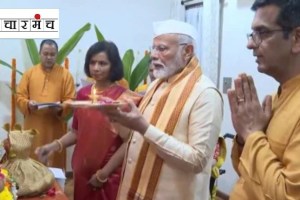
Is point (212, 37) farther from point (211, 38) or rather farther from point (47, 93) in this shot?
point (47, 93)

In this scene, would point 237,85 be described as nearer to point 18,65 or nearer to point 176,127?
point 176,127

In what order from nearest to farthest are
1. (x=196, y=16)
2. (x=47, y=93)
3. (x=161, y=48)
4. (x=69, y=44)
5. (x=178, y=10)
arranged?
(x=161, y=48)
(x=47, y=93)
(x=69, y=44)
(x=196, y=16)
(x=178, y=10)

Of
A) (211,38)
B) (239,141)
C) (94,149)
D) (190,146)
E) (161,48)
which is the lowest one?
(94,149)

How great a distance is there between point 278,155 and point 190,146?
1.91 ft

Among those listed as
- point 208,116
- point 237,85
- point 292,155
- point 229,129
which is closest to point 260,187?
point 292,155

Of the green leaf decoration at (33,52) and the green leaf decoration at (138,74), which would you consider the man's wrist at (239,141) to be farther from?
the green leaf decoration at (33,52)

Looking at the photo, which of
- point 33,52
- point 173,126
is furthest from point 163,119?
point 33,52

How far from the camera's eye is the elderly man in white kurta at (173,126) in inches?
57.5

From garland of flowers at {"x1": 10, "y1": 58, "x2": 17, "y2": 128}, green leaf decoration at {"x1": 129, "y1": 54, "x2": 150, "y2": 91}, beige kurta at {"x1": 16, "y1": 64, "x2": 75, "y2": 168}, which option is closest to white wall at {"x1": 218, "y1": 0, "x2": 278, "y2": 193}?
green leaf decoration at {"x1": 129, "y1": 54, "x2": 150, "y2": 91}

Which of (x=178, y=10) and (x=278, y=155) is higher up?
(x=178, y=10)

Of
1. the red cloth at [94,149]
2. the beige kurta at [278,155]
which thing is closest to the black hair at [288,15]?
the beige kurta at [278,155]

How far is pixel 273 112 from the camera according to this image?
0.99m
